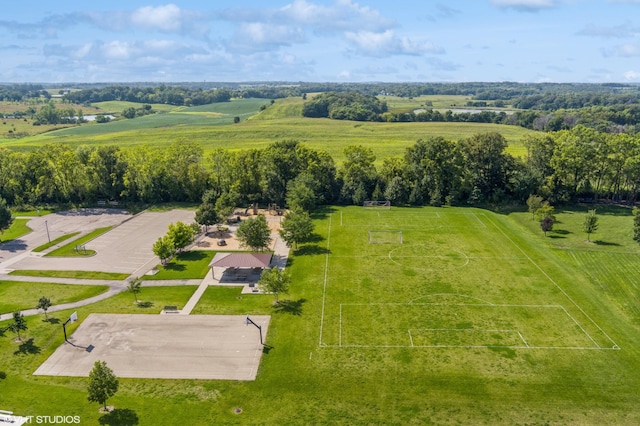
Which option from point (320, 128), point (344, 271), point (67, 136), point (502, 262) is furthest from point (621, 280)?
point (67, 136)

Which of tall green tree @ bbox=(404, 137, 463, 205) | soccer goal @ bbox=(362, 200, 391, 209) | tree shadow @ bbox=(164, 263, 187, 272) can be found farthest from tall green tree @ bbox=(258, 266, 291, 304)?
tall green tree @ bbox=(404, 137, 463, 205)

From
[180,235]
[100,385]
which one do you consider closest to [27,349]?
[100,385]

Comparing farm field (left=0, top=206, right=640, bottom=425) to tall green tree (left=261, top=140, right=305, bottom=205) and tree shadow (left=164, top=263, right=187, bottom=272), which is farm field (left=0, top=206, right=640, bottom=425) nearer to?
tree shadow (left=164, top=263, right=187, bottom=272)

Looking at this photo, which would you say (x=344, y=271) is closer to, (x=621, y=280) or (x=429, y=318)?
(x=429, y=318)

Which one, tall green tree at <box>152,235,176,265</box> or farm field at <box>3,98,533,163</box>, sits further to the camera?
farm field at <box>3,98,533,163</box>

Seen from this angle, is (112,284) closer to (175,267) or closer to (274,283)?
(175,267)

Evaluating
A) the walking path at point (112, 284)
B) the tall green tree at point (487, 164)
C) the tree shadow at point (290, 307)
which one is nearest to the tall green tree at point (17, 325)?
the walking path at point (112, 284)
